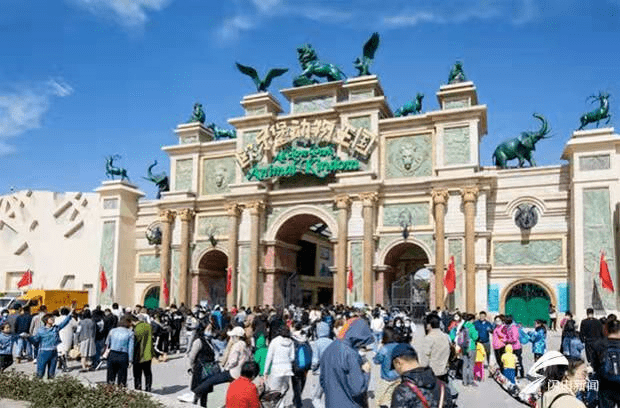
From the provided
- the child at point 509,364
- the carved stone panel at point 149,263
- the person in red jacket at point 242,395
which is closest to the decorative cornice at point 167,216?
the carved stone panel at point 149,263

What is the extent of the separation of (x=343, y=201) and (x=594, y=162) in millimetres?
12566

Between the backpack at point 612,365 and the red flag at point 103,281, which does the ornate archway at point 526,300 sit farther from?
the red flag at point 103,281

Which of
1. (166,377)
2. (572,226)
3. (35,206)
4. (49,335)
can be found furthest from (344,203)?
(35,206)

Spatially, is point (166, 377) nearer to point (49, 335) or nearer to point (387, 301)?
point (49, 335)

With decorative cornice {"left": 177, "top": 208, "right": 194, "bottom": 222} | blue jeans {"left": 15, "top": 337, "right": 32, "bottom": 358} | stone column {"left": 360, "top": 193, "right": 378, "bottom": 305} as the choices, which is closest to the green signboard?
stone column {"left": 360, "top": 193, "right": 378, "bottom": 305}

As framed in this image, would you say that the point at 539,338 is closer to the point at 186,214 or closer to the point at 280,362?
the point at 280,362

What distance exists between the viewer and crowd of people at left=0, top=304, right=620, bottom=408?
4.88 metres

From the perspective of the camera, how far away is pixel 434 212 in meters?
29.8

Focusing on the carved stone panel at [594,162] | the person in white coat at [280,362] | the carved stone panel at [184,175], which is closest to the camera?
the person in white coat at [280,362]

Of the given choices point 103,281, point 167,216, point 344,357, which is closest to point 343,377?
point 344,357

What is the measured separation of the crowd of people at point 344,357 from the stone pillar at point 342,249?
1218 cm

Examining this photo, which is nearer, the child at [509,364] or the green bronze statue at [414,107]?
the child at [509,364]

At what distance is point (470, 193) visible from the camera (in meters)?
28.8

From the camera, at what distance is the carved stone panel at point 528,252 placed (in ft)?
93.2
